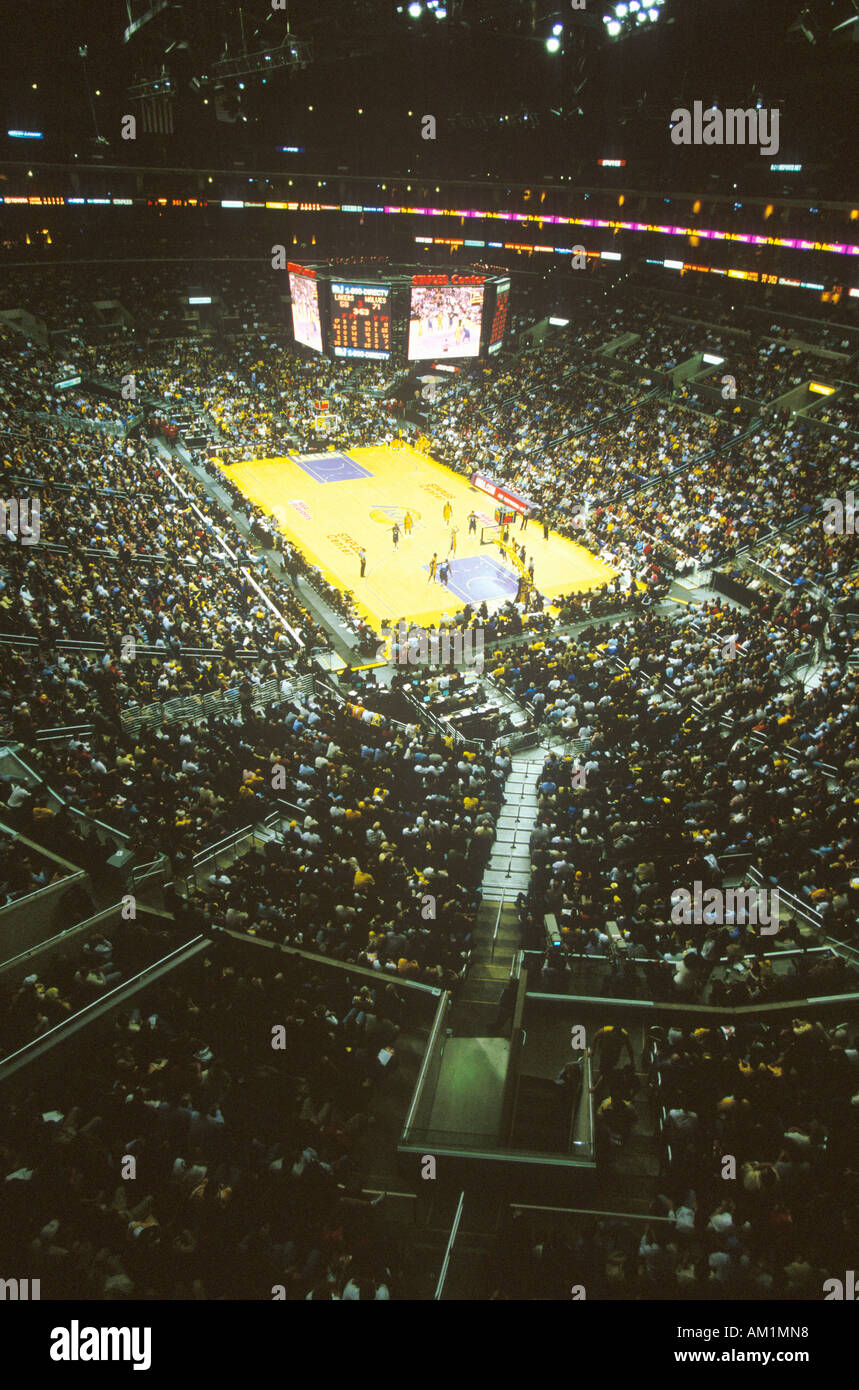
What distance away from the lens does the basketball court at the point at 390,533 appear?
87.3 ft

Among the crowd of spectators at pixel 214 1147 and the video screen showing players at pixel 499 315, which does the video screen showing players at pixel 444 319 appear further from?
the crowd of spectators at pixel 214 1147

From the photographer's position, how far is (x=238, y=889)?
36.2 ft

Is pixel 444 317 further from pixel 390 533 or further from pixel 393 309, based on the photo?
pixel 390 533

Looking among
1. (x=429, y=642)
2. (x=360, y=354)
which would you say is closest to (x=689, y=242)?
(x=360, y=354)

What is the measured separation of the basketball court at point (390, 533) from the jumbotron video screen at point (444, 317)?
5628 mm

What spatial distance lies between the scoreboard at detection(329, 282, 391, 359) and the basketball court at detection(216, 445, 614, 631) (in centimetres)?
549

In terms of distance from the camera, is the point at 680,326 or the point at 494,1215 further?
the point at 680,326

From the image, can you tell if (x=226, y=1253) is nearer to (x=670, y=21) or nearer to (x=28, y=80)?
(x=670, y=21)

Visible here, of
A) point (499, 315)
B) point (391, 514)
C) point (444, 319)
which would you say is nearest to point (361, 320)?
point (444, 319)

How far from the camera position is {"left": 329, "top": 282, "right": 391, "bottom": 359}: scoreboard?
1361 inches

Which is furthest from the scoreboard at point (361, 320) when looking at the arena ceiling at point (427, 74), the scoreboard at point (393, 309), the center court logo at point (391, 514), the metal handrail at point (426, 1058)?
the metal handrail at point (426, 1058)

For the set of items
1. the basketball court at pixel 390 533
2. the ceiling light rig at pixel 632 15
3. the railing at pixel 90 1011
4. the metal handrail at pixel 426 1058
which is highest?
the ceiling light rig at pixel 632 15
